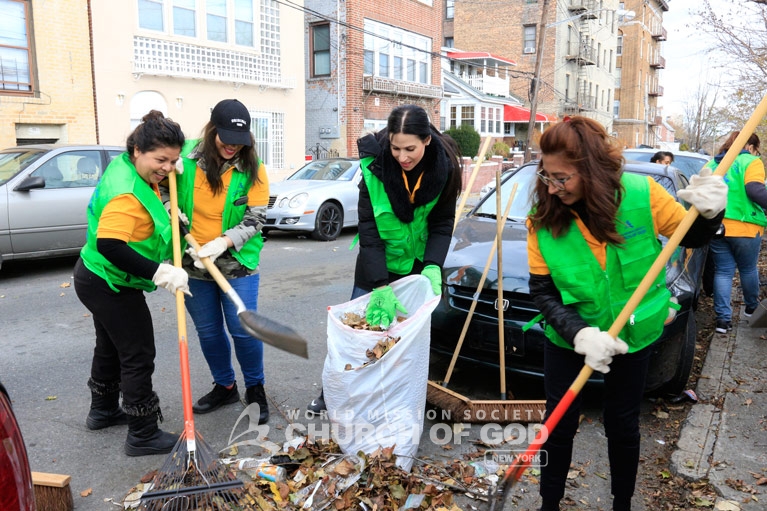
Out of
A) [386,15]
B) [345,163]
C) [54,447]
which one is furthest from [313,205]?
[386,15]

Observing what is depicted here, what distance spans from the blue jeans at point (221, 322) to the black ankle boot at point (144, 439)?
55 centimetres

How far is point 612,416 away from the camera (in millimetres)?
2693

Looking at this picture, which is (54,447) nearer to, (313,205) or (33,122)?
(313,205)

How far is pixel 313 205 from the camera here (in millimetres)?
11320

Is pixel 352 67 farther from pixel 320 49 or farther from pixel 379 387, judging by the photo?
pixel 379 387

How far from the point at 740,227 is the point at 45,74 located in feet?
43.1

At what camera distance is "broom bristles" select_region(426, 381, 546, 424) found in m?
3.83

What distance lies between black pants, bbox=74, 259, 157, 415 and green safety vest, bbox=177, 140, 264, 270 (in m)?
0.57

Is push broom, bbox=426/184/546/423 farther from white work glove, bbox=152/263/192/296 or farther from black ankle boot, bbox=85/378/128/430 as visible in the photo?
black ankle boot, bbox=85/378/128/430

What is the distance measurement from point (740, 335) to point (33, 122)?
1318 centimetres

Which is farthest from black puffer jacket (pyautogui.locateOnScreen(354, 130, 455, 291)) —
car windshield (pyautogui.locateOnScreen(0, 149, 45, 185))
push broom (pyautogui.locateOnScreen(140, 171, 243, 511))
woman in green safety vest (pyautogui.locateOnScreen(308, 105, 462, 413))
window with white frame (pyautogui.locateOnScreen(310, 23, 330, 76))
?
window with white frame (pyautogui.locateOnScreen(310, 23, 330, 76))

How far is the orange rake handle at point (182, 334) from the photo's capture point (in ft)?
9.18

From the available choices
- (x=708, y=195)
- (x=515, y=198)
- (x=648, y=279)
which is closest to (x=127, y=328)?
(x=648, y=279)

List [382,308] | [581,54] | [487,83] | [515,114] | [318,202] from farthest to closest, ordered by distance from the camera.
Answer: [581,54] < [515,114] < [487,83] < [318,202] < [382,308]
